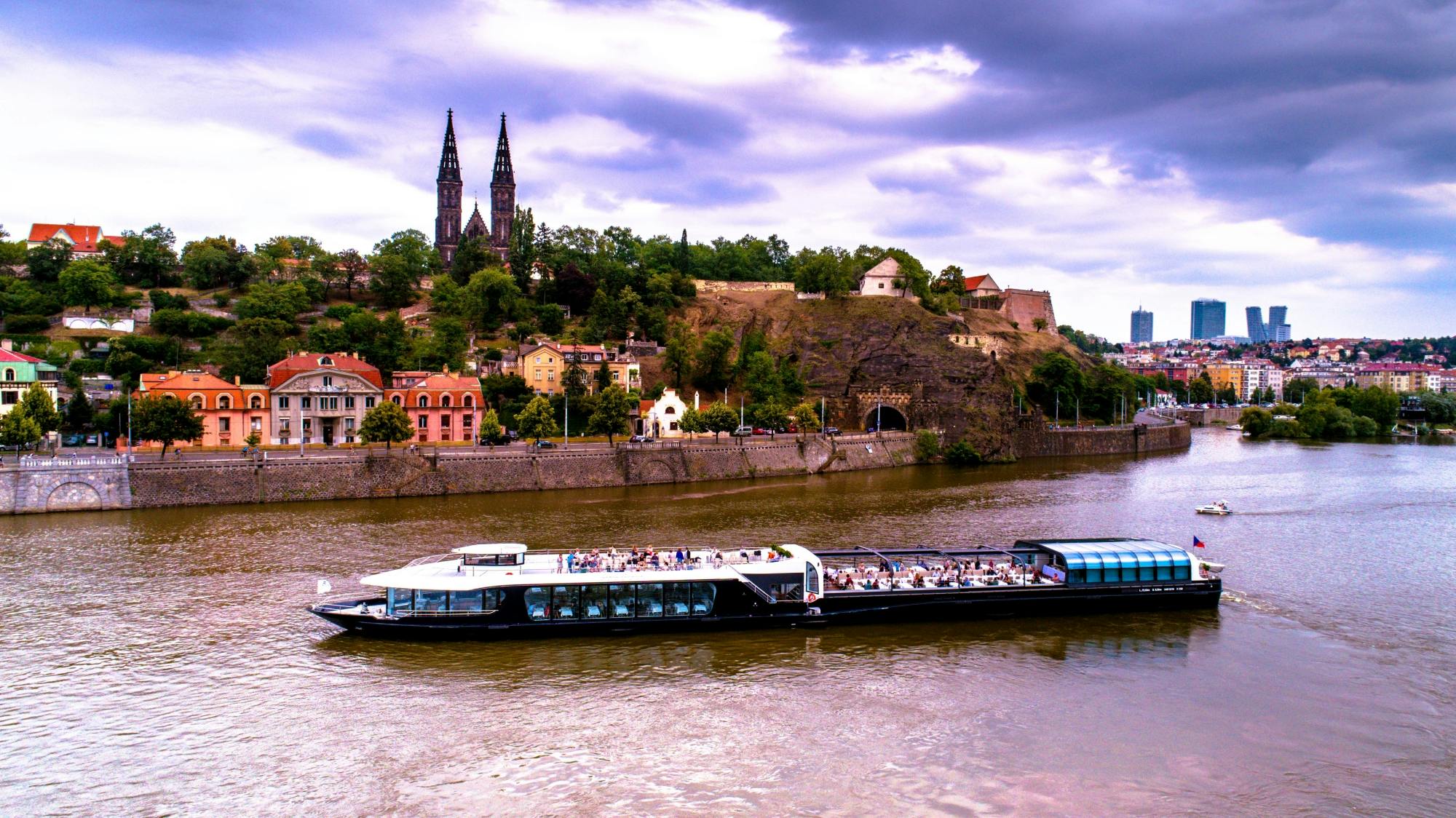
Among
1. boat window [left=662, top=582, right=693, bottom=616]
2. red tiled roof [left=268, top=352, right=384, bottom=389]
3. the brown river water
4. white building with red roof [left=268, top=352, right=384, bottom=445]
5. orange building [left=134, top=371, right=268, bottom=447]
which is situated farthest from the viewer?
red tiled roof [left=268, top=352, right=384, bottom=389]

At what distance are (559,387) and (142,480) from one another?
117 ft

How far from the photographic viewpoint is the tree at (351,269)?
10606cm

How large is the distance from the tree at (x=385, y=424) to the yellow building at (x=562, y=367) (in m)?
19.8

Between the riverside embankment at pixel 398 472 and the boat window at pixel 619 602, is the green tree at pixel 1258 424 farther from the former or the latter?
the boat window at pixel 619 602

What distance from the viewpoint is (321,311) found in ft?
331

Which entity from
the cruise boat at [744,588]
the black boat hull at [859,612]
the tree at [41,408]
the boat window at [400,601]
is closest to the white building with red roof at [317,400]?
the tree at [41,408]

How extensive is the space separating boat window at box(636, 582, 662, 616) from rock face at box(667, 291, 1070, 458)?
197 feet

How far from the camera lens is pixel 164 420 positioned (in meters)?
54.3

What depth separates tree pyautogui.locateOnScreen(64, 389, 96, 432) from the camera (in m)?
62.9

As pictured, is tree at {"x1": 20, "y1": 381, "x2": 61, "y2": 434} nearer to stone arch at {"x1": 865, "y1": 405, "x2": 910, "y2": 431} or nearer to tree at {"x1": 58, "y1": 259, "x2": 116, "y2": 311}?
tree at {"x1": 58, "y1": 259, "x2": 116, "y2": 311}

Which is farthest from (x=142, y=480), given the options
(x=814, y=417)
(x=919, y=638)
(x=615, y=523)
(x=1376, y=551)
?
(x=1376, y=551)

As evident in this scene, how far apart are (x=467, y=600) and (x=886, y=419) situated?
69.0 meters

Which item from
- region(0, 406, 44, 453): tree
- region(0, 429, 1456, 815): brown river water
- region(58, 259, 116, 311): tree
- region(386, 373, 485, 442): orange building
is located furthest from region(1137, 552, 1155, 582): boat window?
region(58, 259, 116, 311): tree

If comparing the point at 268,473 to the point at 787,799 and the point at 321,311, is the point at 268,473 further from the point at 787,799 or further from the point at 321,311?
the point at 321,311
